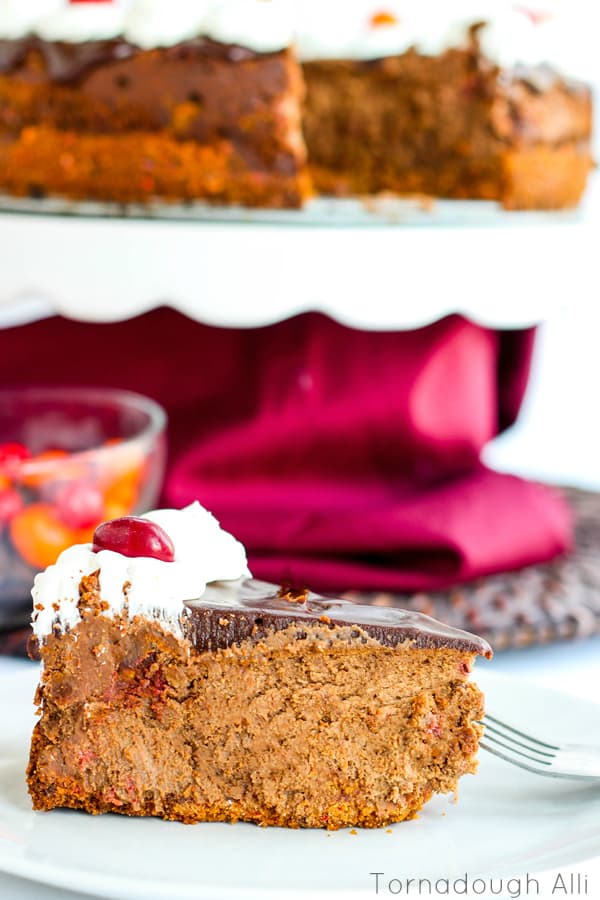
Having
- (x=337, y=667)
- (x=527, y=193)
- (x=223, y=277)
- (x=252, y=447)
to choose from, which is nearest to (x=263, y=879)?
(x=337, y=667)

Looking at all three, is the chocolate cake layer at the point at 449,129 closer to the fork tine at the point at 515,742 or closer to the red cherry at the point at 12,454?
the red cherry at the point at 12,454

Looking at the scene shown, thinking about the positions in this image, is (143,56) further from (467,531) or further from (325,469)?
(467,531)

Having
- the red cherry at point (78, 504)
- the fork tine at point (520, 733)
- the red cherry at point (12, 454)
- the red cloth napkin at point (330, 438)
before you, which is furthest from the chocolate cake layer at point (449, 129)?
the fork tine at point (520, 733)

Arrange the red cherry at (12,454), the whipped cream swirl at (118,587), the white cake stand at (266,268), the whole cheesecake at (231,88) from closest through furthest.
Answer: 1. the whipped cream swirl at (118,587)
2. the white cake stand at (266,268)
3. the red cherry at (12,454)
4. the whole cheesecake at (231,88)

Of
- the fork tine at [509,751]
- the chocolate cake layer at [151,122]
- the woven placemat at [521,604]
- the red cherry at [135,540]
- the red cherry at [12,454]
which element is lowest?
the woven placemat at [521,604]

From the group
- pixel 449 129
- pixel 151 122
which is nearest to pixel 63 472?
pixel 151 122
